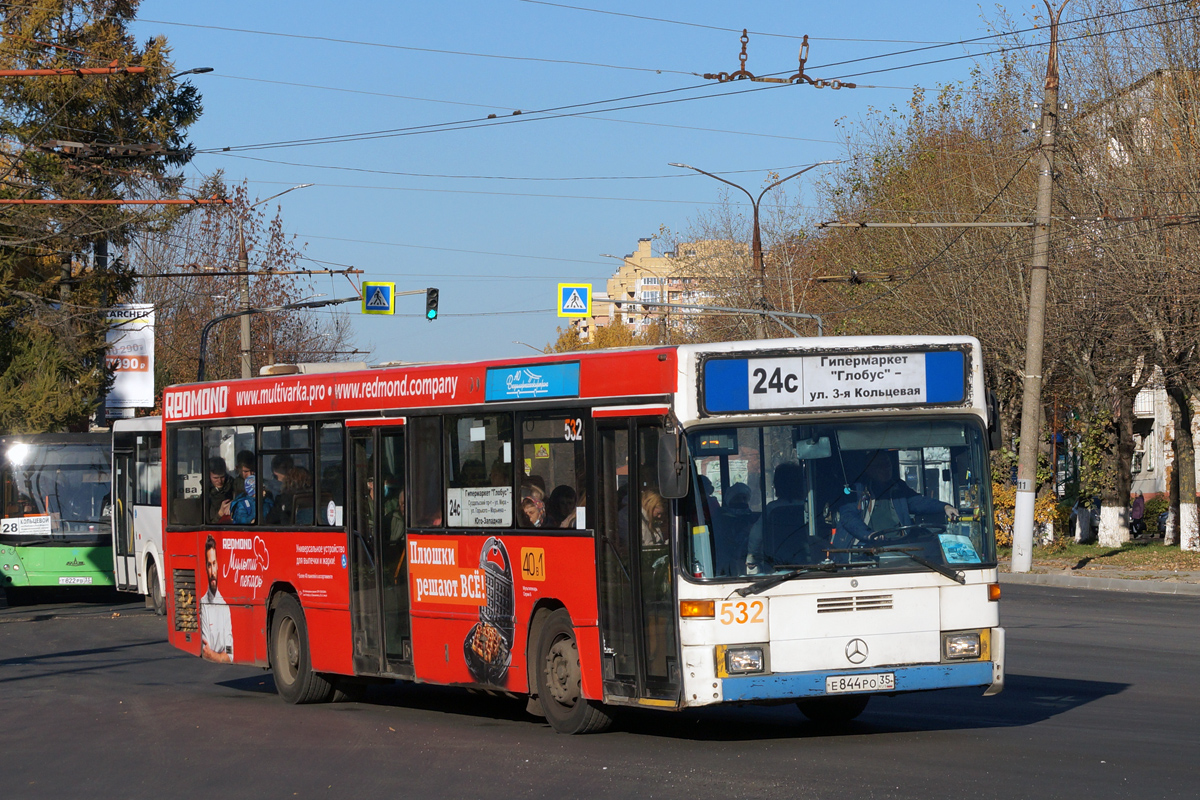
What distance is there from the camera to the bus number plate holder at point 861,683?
30.5ft

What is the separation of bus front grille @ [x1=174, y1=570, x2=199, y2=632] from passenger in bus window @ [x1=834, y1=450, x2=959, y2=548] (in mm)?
7577

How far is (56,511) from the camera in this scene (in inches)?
1045

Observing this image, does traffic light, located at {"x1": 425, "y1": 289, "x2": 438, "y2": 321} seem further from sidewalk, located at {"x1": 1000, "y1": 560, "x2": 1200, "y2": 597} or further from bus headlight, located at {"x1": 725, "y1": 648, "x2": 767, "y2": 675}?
bus headlight, located at {"x1": 725, "y1": 648, "x2": 767, "y2": 675}

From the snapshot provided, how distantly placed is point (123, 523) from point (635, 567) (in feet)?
59.5

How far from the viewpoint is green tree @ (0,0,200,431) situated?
3422 centimetres

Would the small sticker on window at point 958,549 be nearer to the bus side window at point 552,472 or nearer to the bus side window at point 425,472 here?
the bus side window at point 552,472


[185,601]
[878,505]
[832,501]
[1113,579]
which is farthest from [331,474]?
[1113,579]

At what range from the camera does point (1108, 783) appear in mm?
8086

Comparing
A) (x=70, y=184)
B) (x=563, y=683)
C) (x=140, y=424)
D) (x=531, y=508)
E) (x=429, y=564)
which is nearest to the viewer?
(x=563, y=683)

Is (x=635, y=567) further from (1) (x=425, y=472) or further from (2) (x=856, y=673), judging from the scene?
(1) (x=425, y=472)

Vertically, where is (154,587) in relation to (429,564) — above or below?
below

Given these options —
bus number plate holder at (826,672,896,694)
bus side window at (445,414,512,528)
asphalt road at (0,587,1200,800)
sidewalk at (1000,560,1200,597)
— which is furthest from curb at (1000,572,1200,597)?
bus number plate holder at (826,672,896,694)

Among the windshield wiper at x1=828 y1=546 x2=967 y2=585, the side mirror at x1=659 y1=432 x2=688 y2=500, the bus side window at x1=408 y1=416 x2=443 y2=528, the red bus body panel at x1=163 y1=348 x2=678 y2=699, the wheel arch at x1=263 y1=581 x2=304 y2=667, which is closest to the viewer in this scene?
the side mirror at x1=659 y1=432 x2=688 y2=500

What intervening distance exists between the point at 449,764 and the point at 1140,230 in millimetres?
23065
